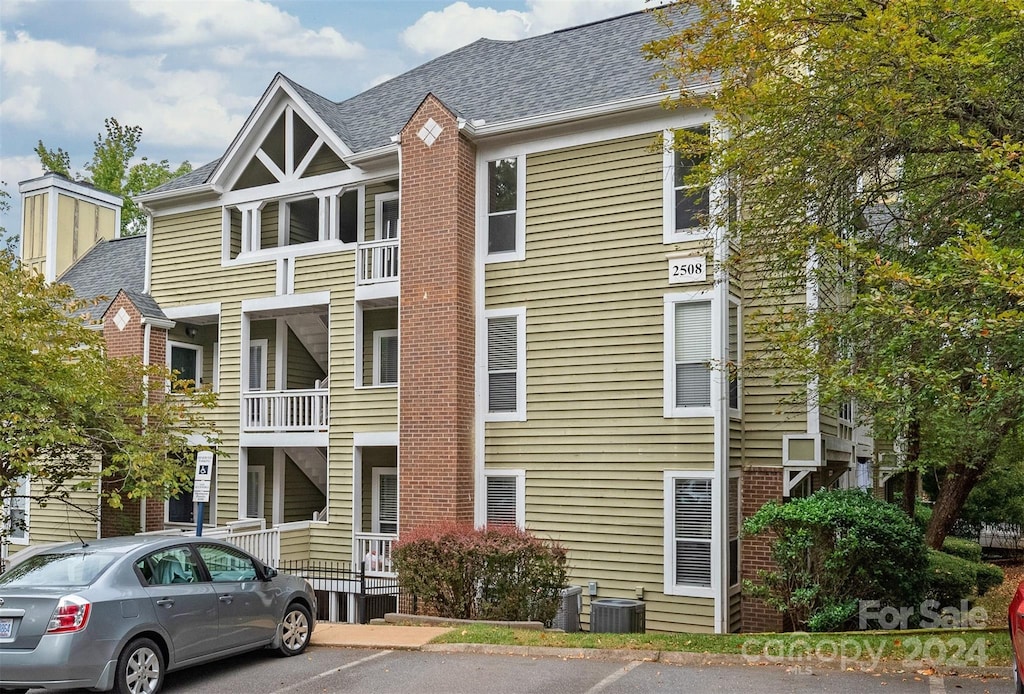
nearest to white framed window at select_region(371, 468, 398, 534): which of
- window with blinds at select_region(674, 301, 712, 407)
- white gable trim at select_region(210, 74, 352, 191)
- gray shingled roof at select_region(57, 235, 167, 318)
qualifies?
gray shingled roof at select_region(57, 235, 167, 318)

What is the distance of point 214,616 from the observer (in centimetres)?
996

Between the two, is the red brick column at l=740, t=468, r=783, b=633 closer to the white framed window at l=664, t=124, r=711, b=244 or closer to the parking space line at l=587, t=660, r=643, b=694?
the white framed window at l=664, t=124, r=711, b=244

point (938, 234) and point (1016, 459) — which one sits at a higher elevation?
point (938, 234)

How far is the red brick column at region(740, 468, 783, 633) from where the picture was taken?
15.5 meters

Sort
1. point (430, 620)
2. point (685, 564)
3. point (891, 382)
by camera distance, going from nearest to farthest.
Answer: point (891, 382) → point (430, 620) → point (685, 564)

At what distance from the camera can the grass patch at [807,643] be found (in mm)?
9695

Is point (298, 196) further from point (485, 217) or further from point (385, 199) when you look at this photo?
point (485, 217)

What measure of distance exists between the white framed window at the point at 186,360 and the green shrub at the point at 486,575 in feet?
35.3

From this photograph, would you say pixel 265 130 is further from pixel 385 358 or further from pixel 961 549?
pixel 961 549

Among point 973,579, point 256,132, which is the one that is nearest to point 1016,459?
point 973,579

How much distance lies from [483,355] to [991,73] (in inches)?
409

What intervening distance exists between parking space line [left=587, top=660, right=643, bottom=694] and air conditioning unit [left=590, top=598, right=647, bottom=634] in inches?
105

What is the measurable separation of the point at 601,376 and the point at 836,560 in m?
5.73

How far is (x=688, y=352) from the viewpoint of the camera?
15.9 metres
